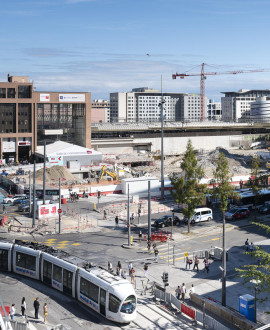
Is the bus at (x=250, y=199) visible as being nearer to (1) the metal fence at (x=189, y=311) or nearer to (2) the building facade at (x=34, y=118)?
(1) the metal fence at (x=189, y=311)

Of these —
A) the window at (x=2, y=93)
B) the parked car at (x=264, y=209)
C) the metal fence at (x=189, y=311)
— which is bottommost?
the metal fence at (x=189, y=311)

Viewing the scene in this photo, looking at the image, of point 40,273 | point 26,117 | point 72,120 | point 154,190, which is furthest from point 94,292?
point 72,120

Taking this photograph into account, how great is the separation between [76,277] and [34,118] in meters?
71.5

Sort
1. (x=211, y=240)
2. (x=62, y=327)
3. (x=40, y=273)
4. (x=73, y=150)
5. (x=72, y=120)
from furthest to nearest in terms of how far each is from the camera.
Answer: (x=72, y=120) < (x=73, y=150) < (x=211, y=240) < (x=40, y=273) < (x=62, y=327)

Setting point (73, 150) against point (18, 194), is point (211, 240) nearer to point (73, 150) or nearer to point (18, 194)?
point (18, 194)

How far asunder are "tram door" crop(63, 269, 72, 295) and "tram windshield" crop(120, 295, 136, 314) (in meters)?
4.83

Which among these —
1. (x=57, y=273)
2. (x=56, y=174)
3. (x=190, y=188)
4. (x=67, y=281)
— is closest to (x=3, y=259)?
(x=57, y=273)

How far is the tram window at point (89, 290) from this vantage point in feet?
85.7

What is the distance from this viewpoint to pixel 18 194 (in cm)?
6506

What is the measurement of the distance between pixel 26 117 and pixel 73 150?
676 inches

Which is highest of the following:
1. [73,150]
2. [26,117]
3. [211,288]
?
[26,117]

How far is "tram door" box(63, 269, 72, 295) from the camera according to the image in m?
28.3

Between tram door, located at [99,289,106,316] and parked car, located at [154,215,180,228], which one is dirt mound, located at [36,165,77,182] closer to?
parked car, located at [154,215,180,228]

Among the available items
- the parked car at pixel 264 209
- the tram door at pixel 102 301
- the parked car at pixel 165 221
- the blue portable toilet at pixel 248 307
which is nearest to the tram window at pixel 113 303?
the tram door at pixel 102 301
